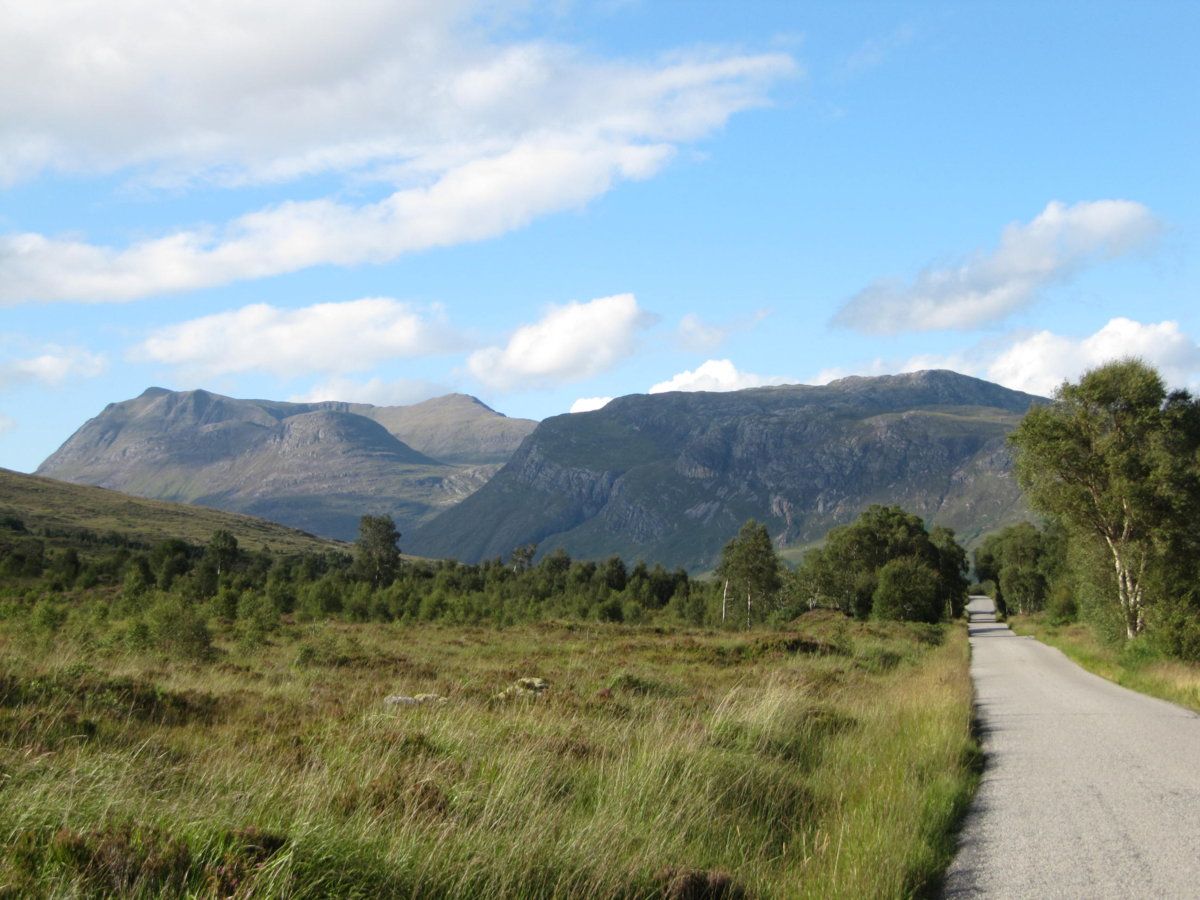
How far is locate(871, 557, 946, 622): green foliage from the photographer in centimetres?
7531

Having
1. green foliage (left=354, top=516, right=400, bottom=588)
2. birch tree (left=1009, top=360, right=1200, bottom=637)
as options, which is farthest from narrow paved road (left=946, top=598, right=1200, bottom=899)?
green foliage (left=354, top=516, right=400, bottom=588)

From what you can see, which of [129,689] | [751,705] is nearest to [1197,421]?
[751,705]

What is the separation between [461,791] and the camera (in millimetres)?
7504

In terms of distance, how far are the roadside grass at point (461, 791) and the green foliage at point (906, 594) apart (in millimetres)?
61636

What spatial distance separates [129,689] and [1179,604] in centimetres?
2938

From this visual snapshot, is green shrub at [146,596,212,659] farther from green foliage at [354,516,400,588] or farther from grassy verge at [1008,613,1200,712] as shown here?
green foliage at [354,516,400,588]

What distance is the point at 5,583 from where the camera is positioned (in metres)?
61.4

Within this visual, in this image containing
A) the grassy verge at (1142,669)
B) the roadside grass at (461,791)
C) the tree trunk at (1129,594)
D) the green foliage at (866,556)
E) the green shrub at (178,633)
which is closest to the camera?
the roadside grass at (461,791)

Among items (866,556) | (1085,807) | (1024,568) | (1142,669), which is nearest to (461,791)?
(1085,807)

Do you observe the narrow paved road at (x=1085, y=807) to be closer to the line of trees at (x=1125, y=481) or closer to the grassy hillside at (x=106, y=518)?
the line of trees at (x=1125, y=481)

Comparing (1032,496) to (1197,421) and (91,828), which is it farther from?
(91,828)

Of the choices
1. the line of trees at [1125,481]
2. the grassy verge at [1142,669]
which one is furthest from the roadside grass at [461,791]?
the line of trees at [1125,481]

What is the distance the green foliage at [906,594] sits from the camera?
7531cm

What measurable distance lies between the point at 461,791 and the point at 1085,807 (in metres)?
6.41
